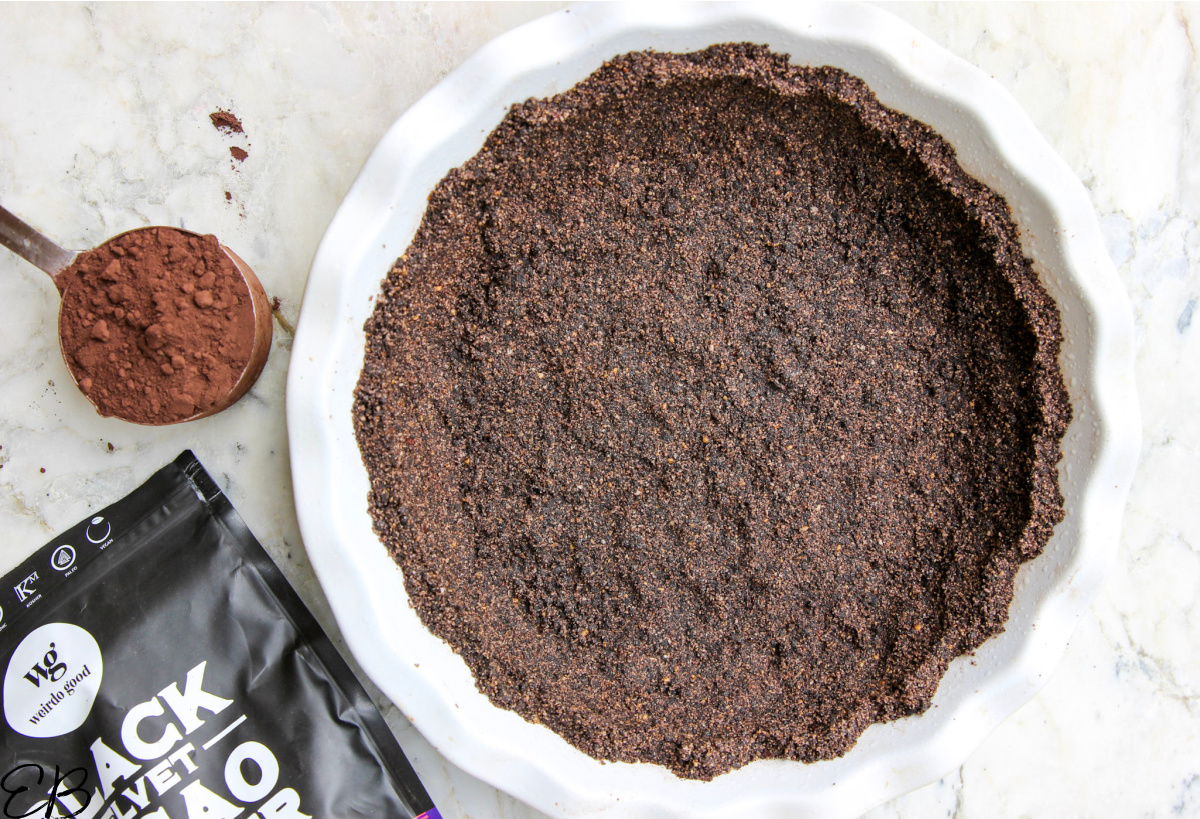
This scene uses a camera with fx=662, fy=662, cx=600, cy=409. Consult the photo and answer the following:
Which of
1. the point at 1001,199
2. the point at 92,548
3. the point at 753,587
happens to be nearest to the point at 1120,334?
the point at 1001,199

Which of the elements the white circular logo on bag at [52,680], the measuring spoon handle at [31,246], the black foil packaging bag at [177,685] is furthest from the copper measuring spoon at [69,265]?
the white circular logo on bag at [52,680]

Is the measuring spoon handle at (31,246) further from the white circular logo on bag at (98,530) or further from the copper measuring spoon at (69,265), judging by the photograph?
the white circular logo on bag at (98,530)

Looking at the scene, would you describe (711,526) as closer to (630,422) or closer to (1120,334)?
(630,422)

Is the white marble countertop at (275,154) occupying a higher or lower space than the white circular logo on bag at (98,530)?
higher

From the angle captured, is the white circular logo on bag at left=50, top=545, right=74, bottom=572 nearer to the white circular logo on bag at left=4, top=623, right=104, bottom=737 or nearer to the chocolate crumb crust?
the white circular logo on bag at left=4, top=623, right=104, bottom=737

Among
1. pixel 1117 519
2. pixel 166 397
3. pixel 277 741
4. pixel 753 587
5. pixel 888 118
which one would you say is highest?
pixel 888 118

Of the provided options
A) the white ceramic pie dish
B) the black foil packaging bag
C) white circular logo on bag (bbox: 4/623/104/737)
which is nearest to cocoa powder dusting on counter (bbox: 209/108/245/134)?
the white ceramic pie dish
